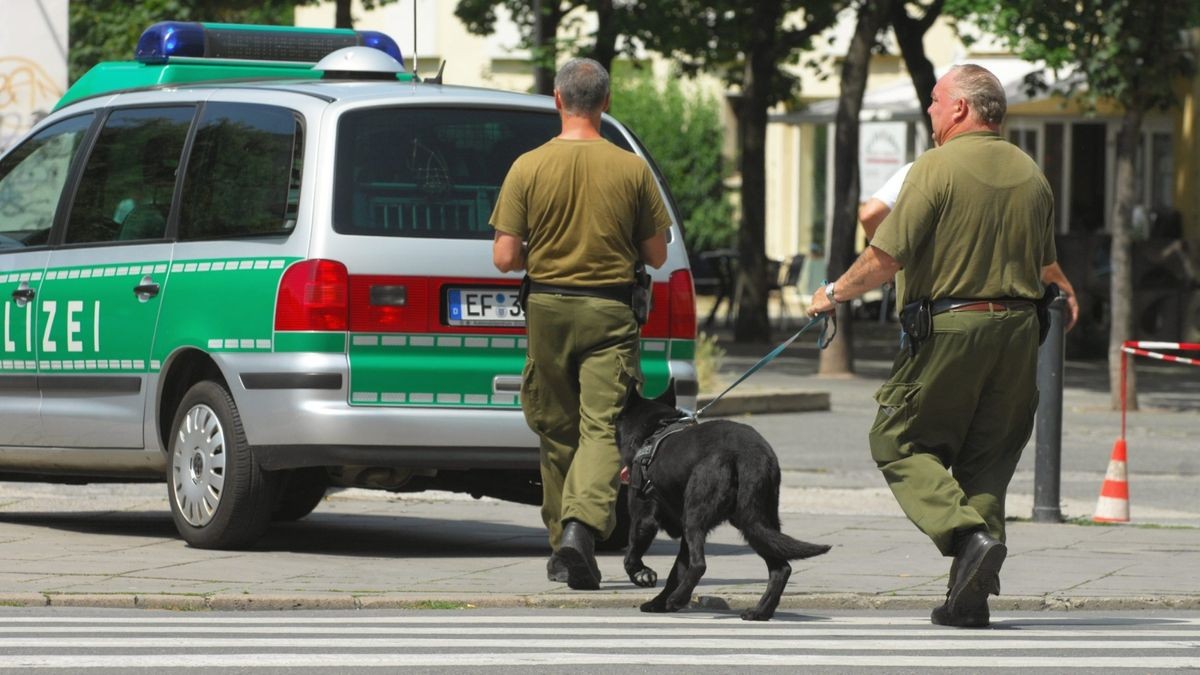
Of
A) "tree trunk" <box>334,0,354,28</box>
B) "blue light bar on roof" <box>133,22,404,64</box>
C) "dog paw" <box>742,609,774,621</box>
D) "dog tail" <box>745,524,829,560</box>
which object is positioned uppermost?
"tree trunk" <box>334,0,354,28</box>

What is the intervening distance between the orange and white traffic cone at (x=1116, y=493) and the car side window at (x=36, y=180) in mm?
5073

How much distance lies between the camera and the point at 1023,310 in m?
6.89

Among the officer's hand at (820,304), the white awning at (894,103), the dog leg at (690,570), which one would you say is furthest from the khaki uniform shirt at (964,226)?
the white awning at (894,103)

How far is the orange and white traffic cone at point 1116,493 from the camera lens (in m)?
10.9

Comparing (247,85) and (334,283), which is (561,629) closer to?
(334,283)

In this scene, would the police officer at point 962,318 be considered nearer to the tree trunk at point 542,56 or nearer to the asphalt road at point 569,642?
the asphalt road at point 569,642

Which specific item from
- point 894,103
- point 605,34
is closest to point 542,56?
point 605,34

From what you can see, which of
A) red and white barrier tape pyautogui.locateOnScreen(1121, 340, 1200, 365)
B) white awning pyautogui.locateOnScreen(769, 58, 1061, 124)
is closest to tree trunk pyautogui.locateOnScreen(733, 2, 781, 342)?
white awning pyautogui.locateOnScreen(769, 58, 1061, 124)

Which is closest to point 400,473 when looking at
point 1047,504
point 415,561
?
point 415,561

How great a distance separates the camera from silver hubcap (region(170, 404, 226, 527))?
28.2 feet

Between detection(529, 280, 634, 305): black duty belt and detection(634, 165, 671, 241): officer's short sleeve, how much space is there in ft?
0.66

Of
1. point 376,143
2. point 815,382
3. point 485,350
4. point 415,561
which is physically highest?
point 376,143

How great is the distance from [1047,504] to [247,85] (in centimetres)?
434

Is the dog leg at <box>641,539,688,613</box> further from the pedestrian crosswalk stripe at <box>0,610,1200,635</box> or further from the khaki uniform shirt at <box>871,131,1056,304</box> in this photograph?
the khaki uniform shirt at <box>871,131,1056,304</box>
